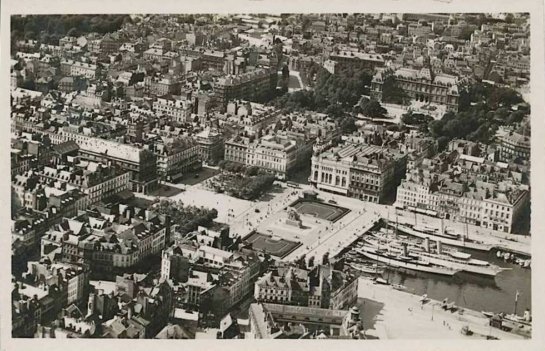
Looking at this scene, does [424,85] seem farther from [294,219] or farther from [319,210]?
[294,219]

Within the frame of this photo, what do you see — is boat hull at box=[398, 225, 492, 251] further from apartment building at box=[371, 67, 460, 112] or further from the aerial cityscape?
apartment building at box=[371, 67, 460, 112]

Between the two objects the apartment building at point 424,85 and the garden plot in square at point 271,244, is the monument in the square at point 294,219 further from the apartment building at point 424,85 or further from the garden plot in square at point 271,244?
the apartment building at point 424,85

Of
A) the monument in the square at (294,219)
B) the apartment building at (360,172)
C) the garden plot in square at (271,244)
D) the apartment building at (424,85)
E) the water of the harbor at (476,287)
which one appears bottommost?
the water of the harbor at (476,287)

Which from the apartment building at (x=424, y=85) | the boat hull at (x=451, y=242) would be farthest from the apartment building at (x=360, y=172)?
the apartment building at (x=424, y=85)

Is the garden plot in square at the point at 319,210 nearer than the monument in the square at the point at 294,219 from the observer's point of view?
No

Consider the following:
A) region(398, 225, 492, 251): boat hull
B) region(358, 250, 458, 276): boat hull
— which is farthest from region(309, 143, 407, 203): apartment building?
region(358, 250, 458, 276): boat hull

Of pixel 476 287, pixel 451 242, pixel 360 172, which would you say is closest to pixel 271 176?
pixel 360 172
